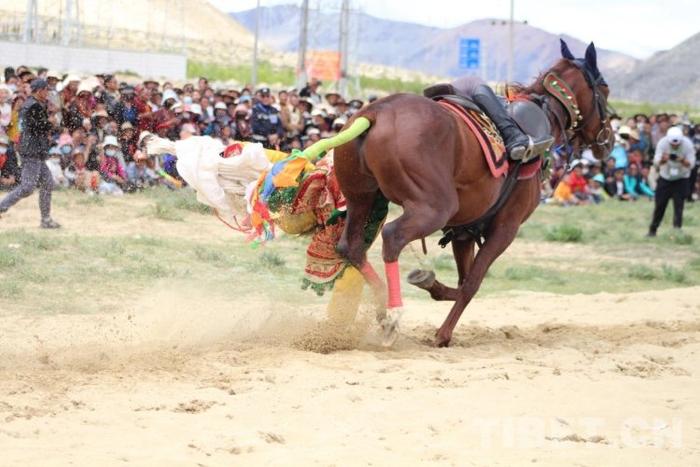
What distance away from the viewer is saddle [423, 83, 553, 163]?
7.93 meters

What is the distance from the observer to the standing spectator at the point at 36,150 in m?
12.9

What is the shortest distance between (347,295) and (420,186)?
1.14 metres

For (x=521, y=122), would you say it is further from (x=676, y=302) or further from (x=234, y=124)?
(x=234, y=124)

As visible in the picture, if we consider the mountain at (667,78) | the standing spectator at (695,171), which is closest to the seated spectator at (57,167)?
the standing spectator at (695,171)

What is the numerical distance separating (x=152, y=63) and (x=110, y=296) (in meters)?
28.7

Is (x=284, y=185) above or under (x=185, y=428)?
above

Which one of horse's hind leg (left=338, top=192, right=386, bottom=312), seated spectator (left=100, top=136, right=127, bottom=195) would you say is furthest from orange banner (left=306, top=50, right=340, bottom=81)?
horse's hind leg (left=338, top=192, right=386, bottom=312)

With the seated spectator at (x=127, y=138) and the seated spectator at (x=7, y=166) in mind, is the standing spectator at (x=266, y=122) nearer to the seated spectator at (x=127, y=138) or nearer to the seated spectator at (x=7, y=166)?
the seated spectator at (x=127, y=138)

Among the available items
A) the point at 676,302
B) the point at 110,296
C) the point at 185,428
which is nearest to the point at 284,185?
the point at 185,428

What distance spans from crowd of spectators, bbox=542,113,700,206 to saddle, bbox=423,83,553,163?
13896 millimetres

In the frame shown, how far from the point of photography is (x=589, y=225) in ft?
61.6

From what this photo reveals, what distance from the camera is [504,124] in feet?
26.0

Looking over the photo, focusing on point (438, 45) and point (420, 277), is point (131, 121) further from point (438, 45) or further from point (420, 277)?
point (438, 45)

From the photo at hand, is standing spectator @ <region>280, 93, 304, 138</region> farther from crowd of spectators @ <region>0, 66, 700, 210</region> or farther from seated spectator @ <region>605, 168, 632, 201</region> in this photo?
seated spectator @ <region>605, 168, 632, 201</region>
